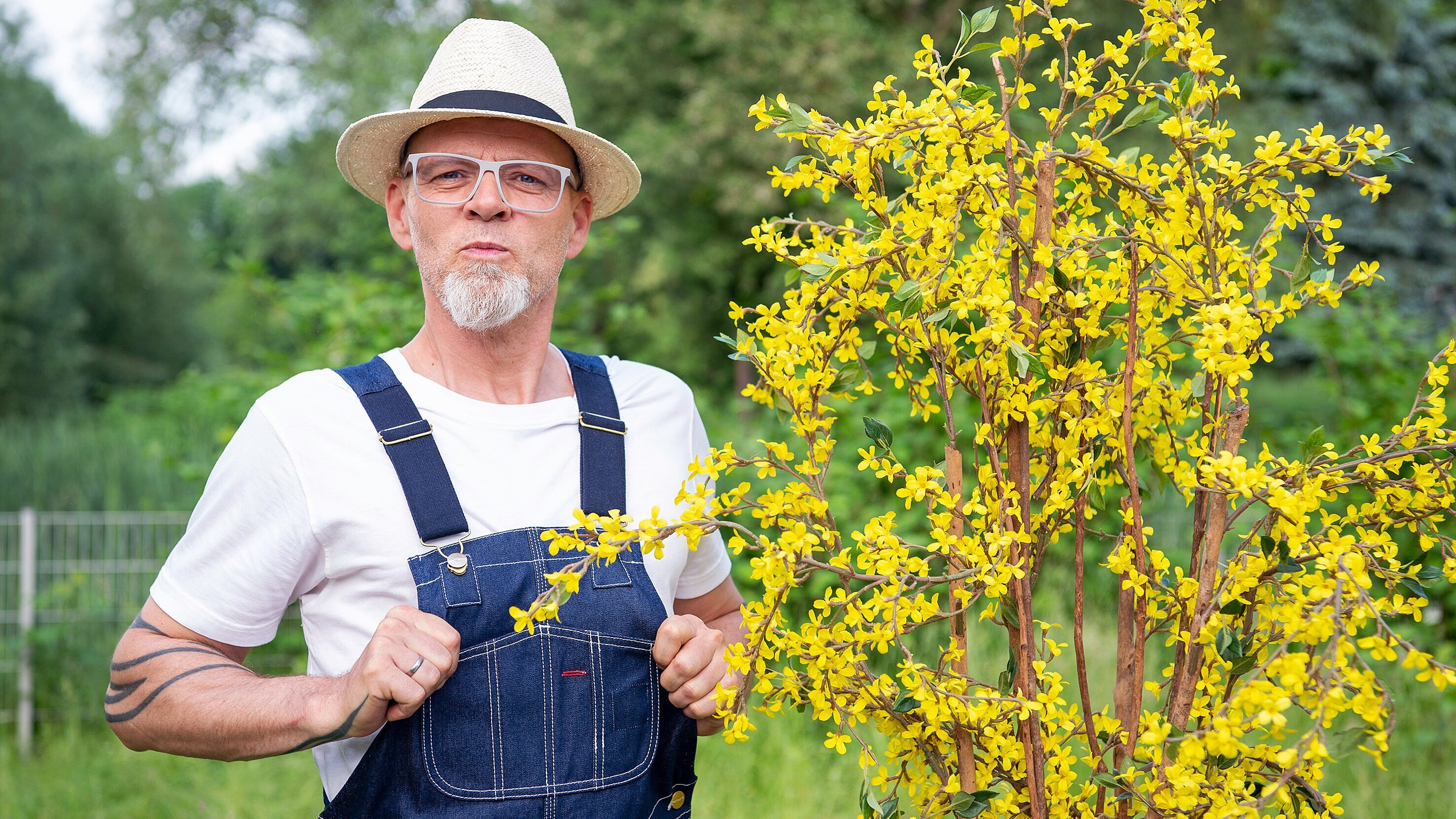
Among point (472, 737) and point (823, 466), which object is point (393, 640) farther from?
point (823, 466)

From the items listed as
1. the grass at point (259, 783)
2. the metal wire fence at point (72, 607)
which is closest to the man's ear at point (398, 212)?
the grass at point (259, 783)

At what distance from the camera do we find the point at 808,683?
1.23m

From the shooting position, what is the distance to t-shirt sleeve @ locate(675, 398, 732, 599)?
1822mm

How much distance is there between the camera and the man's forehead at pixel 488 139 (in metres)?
1.68

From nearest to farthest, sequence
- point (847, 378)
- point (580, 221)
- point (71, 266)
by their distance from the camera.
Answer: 1. point (847, 378)
2. point (580, 221)
3. point (71, 266)

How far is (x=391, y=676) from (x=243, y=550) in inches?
13.5

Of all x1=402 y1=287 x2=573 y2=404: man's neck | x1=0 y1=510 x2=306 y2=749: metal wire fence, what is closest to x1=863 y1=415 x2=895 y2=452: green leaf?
x1=402 y1=287 x2=573 y2=404: man's neck

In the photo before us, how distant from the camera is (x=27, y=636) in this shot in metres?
4.88

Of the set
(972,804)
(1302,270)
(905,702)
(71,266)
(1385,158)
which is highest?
(71,266)

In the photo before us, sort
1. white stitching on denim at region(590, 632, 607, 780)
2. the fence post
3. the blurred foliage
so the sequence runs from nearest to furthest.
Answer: white stitching on denim at region(590, 632, 607, 780) → the fence post → the blurred foliage

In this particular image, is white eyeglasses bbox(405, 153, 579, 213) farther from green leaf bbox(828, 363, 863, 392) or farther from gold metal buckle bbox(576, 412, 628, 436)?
green leaf bbox(828, 363, 863, 392)

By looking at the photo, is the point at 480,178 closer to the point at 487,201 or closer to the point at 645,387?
the point at 487,201

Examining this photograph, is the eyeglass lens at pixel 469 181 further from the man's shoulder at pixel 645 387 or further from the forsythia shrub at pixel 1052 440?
the forsythia shrub at pixel 1052 440

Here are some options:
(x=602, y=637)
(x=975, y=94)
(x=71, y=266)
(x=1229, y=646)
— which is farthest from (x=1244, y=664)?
(x=71, y=266)
